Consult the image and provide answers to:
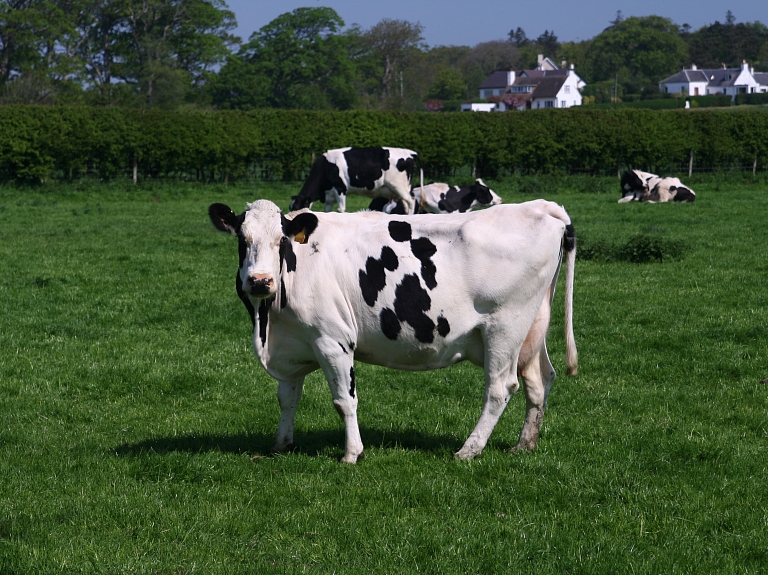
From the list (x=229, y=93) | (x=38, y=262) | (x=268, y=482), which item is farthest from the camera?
(x=229, y=93)

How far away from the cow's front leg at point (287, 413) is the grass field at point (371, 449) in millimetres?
145

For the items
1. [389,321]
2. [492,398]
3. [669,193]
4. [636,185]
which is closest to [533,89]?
[636,185]

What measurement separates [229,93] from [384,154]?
71.7 m

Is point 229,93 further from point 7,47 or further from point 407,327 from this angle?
point 407,327

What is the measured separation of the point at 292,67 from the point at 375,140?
2455 inches

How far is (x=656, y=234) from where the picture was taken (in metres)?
19.2

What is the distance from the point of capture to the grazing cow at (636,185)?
92.4 feet

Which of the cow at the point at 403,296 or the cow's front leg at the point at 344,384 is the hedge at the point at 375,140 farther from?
the cow's front leg at the point at 344,384

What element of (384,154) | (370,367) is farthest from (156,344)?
(384,154)

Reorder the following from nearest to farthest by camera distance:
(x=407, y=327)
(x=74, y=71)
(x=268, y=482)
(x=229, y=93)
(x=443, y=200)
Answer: (x=268, y=482) < (x=407, y=327) < (x=443, y=200) < (x=74, y=71) < (x=229, y=93)

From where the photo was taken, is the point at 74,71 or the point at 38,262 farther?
the point at 74,71

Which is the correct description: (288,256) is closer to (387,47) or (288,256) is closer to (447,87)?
(387,47)

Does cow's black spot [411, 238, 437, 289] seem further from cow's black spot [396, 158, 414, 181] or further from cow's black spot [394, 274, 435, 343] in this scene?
cow's black spot [396, 158, 414, 181]

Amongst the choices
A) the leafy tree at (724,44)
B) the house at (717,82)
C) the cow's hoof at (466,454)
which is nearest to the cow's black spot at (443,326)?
the cow's hoof at (466,454)
